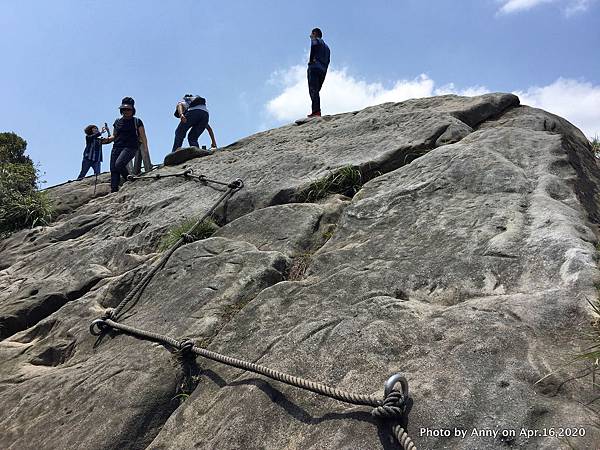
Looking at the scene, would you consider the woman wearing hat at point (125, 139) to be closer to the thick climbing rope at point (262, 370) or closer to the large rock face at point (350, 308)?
the large rock face at point (350, 308)

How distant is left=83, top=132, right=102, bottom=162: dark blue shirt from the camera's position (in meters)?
12.1

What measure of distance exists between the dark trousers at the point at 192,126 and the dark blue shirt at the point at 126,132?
1.14 metres

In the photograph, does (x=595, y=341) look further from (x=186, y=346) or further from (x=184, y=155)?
(x=184, y=155)

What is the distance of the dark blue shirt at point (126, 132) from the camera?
31.7 feet

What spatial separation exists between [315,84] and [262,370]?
8564 mm

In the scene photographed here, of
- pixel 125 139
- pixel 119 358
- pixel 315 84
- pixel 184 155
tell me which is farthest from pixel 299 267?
pixel 315 84

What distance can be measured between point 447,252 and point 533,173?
1.49 meters

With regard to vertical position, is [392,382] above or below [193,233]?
below

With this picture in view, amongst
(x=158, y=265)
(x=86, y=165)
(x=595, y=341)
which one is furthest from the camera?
(x=86, y=165)

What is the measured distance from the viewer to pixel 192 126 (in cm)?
1101

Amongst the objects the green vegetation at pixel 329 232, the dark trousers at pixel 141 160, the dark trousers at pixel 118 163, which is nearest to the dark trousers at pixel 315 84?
the dark trousers at pixel 141 160

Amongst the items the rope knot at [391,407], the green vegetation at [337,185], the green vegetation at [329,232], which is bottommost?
the rope knot at [391,407]

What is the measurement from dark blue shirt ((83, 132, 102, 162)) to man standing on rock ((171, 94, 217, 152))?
247 centimetres

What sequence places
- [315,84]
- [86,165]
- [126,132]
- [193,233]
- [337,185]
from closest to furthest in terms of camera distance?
1. [193,233]
2. [337,185]
3. [126,132]
4. [315,84]
5. [86,165]
